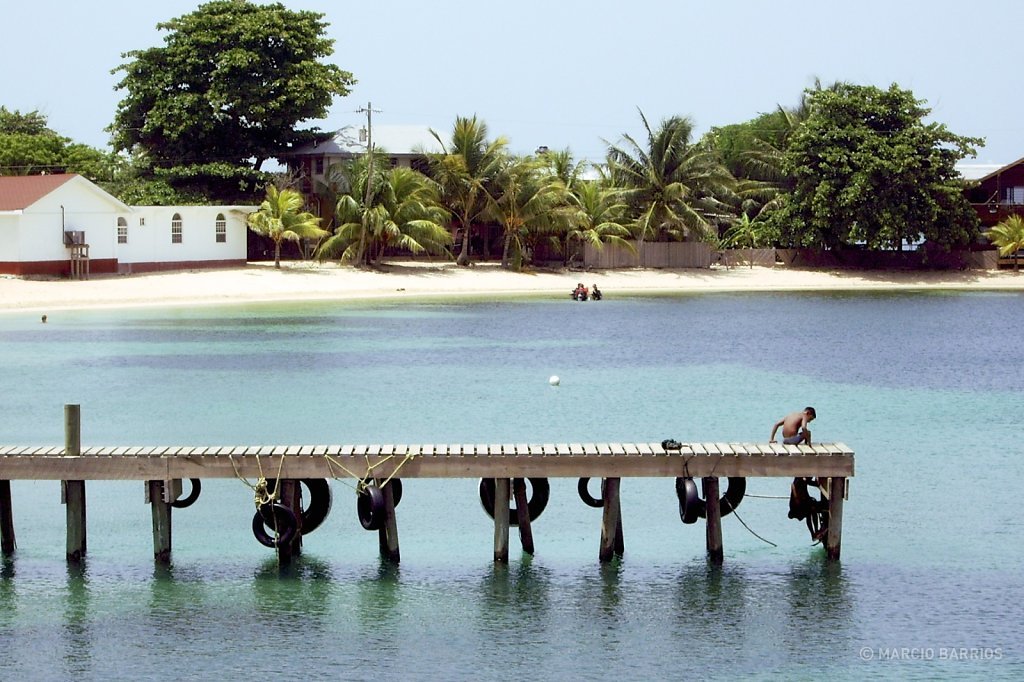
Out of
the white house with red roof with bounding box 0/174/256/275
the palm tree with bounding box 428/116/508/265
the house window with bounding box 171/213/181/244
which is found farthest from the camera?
the palm tree with bounding box 428/116/508/265

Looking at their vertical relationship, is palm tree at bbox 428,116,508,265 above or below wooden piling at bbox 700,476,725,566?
above

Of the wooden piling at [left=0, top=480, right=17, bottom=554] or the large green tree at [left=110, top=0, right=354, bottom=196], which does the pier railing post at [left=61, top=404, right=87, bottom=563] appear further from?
the large green tree at [left=110, top=0, right=354, bottom=196]

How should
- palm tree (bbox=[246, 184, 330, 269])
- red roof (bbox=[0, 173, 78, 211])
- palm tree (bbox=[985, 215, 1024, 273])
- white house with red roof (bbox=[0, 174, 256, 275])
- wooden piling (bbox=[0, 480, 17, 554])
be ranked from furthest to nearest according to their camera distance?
palm tree (bbox=[985, 215, 1024, 273]), palm tree (bbox=[246, 184, 330, 269]), white house with red roof (bbox=[0, 174, 256, 275]), red roof (bbox=[0, 173, 78, 211]), wooden piling (bbox=[0, 480, 17, 554])

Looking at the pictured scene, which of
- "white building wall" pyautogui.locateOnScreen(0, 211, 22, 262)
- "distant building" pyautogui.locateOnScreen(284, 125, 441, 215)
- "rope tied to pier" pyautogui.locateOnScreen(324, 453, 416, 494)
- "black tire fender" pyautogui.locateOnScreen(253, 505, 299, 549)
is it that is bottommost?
"black tire fender" pyautogui.locateOnScreen(253, 505, 299, 549)

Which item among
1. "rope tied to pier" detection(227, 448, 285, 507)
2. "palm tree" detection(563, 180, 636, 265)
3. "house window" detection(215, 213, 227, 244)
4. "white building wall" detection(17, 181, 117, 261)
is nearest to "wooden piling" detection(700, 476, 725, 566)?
"rope tied to pier" detection(227, 448, 285, 507)

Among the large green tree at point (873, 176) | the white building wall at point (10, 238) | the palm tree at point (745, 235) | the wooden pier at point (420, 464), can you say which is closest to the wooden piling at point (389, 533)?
the wooden pier at point (420, 464)

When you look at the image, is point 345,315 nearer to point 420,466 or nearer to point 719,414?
point 719,414

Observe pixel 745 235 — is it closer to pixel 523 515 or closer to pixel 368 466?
pixel 523 515

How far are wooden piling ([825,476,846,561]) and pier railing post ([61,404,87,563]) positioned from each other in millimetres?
9746

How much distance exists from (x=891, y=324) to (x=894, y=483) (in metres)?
37.2

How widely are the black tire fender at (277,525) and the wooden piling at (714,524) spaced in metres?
5.41

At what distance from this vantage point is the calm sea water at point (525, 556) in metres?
16.0

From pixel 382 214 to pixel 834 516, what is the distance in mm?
56286

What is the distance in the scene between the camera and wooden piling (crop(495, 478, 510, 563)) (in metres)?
18.4
